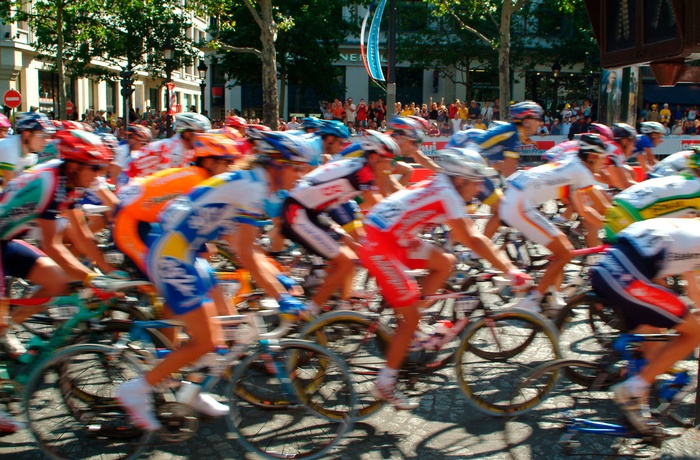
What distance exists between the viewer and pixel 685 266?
412cm

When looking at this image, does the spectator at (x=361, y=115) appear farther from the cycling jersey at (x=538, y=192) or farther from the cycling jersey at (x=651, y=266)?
the cycling jersey at (x=651, y=266)

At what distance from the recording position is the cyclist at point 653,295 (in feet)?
13.5

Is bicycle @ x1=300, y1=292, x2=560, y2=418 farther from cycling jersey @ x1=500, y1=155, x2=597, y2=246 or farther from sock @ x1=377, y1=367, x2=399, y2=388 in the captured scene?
cycling jersey @ x1=500, y1=155, x2=597, y2=246

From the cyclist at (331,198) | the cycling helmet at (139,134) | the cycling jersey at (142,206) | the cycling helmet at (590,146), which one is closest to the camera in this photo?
the cycling jersey at (142,206)

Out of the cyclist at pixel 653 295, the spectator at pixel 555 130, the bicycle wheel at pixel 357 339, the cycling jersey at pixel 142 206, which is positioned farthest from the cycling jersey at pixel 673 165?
the spectator at pixel 555 130

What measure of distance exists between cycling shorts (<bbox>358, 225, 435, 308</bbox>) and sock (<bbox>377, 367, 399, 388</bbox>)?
44cm

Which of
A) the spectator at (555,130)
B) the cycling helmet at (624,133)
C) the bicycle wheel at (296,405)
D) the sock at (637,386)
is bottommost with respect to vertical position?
the bicycle wheel at (296,405)

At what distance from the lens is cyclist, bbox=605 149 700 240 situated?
566 centimetres

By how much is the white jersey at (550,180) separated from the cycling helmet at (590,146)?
0.30ft

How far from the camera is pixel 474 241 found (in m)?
A: 5.12

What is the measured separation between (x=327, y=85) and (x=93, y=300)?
120 feet

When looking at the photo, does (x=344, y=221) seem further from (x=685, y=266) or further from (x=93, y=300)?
(x=685, y=266)

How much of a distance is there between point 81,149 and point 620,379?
12.1 ft

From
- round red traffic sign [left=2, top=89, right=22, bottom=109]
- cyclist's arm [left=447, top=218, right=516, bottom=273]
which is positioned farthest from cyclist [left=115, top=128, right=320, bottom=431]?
round red traffic sign [left=2, top=89, right=22, bottom=109]
